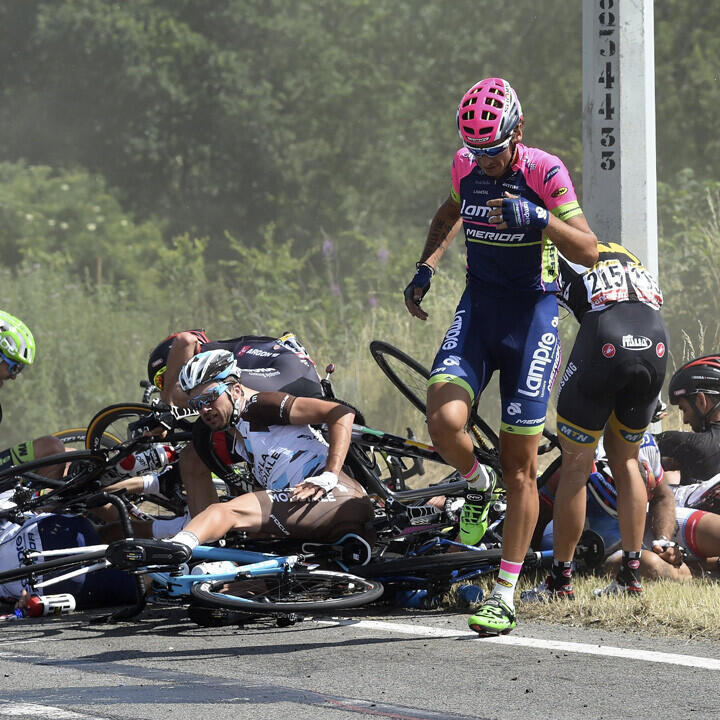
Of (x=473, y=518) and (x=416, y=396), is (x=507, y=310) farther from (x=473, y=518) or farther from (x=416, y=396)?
(x=416, y=396)

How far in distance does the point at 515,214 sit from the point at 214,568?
7.03 feet

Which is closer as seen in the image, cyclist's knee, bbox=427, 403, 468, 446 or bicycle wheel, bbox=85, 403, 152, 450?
cyclist's knee, bbox=427, 403, 468, 446

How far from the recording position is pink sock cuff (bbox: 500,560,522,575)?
6504 mm

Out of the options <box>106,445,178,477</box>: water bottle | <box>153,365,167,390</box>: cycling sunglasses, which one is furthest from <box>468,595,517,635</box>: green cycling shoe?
<box>153,365,167,390</box>: cycling sunglasses

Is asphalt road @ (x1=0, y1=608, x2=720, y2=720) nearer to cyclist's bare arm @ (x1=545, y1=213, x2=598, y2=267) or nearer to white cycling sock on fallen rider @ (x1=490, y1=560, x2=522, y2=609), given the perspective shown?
white cycling sock on fallen rider @ (x1=490, y1=560, x2=522, y2=609)

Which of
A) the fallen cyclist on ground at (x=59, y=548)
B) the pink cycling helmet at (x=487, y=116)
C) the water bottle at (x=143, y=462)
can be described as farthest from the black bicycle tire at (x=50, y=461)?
the pink cycling helmet at (x=487, y=116)

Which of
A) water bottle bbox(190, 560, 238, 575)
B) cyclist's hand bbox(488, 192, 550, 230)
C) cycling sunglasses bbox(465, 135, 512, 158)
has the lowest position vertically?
water bottle bbox(190, 560, 238, 575)

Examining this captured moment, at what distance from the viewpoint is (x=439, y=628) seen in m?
6.61

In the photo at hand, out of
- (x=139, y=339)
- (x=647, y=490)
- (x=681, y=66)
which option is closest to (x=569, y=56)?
(x=681, y=66)

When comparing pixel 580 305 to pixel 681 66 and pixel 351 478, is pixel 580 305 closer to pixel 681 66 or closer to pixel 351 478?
pixel 351 478

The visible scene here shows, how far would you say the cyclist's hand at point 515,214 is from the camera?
245 inches

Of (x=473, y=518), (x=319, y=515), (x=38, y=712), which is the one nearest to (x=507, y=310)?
(x=473, y=518)

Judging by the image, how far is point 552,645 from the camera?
6133 mm

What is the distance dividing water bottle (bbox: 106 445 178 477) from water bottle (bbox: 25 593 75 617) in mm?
820
